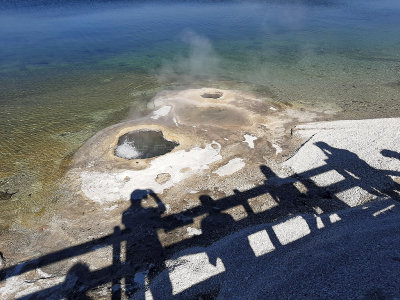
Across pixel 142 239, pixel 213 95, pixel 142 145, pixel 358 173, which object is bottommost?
pixel 142 239

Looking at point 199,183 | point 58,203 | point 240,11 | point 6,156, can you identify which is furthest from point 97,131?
point 240,11

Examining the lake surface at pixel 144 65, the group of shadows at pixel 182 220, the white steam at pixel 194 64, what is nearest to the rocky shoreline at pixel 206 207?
the group of shadows at pixel 182 220

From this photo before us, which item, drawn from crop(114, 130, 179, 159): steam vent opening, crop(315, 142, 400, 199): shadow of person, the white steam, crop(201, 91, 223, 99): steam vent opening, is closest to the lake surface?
the white steam

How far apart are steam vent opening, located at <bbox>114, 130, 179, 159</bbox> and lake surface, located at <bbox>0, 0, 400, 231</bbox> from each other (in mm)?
2044

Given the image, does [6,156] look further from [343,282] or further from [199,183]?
[343,282]

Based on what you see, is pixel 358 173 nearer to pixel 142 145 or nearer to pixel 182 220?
pixel 182 220

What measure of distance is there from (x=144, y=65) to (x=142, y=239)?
1837cm

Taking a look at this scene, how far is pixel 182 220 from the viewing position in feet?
27.1

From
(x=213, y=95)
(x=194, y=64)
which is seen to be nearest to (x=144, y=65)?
(x=194, y=64)

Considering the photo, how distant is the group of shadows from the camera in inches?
263

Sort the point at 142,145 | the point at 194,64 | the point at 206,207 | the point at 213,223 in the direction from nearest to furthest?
the point at 213,223 < the point at 206,207 < the point at 142,145 < the point at 194,64

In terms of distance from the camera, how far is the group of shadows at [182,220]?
6.68 m

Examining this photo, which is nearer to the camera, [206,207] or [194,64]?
[206,207]

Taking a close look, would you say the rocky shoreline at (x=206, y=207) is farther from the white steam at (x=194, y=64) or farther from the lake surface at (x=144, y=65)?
the white steam at (x=194, y=64)
